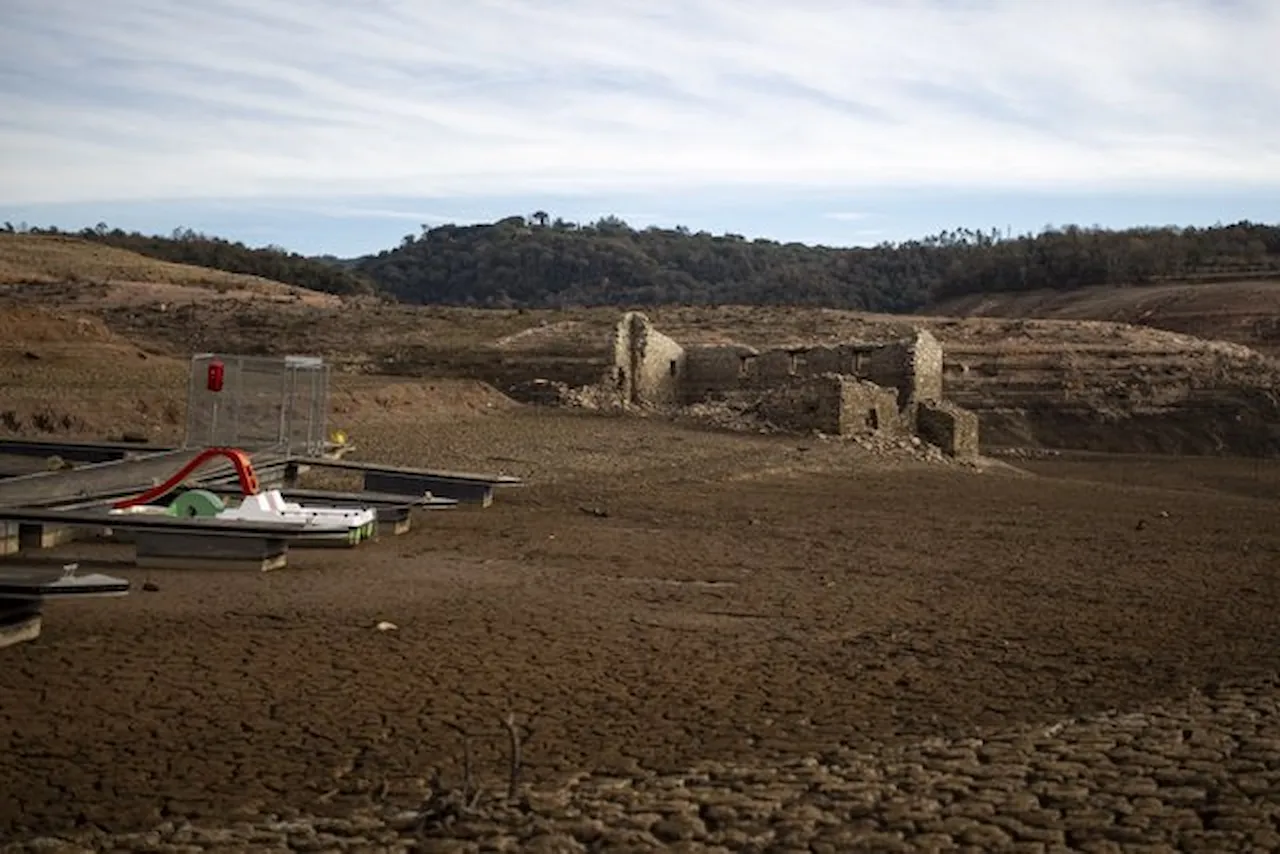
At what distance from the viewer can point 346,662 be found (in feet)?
21.9

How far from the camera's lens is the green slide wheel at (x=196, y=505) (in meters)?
9.98

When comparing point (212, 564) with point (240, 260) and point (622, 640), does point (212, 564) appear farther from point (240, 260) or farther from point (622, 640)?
point (240, 260)

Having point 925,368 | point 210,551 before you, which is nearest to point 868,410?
point 925,368

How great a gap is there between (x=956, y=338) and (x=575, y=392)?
15043 mm

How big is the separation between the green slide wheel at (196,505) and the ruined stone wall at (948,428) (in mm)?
17719

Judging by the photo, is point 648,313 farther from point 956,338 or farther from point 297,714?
point 297,714

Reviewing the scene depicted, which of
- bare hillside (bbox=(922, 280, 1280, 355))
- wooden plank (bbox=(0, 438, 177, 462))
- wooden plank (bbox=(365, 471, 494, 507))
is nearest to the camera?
wooden plank (bbox=(365, 471, 494, 507))

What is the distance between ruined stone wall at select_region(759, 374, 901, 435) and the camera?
24.6 meters

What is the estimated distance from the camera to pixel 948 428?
25938 mm

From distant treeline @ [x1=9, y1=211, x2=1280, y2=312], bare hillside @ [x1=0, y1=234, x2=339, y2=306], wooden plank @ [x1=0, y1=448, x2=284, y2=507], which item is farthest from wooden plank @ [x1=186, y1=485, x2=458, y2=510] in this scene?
distant treeline @ [x1=9, y1=211, x2=1280, y2=312]

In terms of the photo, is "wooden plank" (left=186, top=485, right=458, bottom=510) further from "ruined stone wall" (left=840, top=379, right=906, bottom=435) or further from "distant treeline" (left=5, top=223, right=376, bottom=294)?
"distant treeline" (left=5, top=223, right=376, bottom=294)

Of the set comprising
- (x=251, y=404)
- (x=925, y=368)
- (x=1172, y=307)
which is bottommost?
(x=251, y=404)

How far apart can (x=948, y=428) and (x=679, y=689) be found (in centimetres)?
2040

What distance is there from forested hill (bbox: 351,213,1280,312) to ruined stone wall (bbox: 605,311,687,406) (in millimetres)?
33762
